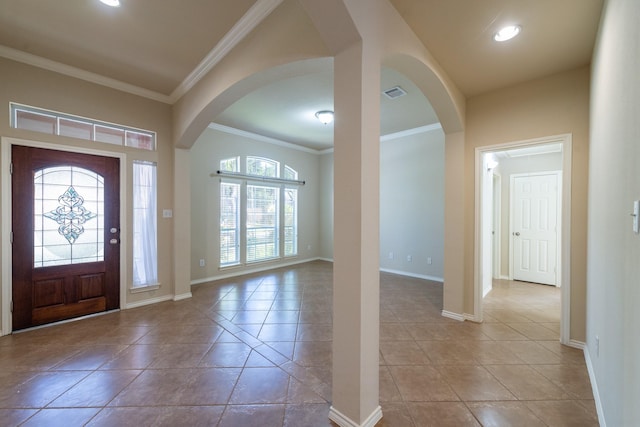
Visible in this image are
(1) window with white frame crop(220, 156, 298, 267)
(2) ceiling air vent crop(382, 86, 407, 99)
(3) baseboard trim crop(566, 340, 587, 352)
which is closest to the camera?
(3) baseboard trim crop(566, 340, 587, 352)

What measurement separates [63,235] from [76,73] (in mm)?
1938

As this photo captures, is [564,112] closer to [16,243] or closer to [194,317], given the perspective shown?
[194,317]

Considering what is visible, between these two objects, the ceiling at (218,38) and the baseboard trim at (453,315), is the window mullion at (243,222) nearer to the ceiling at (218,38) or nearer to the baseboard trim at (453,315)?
the ceiling at (218,38)

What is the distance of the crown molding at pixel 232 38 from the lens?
2.15 metres

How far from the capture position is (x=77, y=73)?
3.13 metres

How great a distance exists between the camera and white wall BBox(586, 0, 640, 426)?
3.66 feet

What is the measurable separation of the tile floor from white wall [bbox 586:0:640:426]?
1.63 feet

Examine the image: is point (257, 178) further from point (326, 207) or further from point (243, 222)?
point (326, 207)

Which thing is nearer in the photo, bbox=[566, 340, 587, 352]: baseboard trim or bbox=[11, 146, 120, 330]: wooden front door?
bbox=[566, 340, 587, 352]: baseboard trim

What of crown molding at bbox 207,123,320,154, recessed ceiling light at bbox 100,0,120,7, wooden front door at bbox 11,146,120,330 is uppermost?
recessed ceiling light at bbox 100,0,120,7

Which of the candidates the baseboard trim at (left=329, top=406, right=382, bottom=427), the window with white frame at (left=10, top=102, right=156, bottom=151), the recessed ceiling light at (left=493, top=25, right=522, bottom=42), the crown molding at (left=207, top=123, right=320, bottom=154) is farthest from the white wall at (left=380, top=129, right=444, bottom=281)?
the window with white frame at (left=10, top=102, right=156, bottom=151)

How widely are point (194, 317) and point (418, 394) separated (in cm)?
267

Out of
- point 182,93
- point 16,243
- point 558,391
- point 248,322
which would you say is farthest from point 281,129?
point 558,391

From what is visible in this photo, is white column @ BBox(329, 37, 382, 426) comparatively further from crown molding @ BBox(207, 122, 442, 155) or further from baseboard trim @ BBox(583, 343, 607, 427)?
crown molding @ BBox(207, 122, 442, 155)
